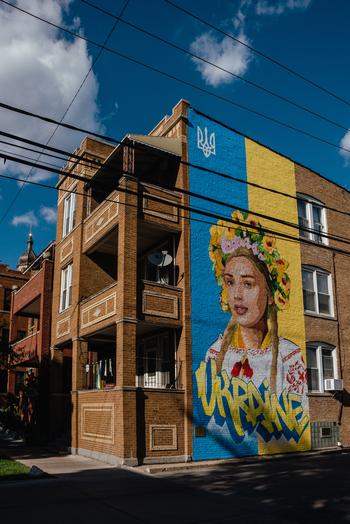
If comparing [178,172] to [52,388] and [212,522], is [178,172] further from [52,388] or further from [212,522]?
[212,522]

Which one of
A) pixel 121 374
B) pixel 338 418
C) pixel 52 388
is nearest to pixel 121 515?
pixel 121 374

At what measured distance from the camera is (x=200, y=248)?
60.8 feet

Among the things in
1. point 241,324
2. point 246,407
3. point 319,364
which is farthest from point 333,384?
point 241,324

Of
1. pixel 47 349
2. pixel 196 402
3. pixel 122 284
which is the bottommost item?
pixel 196 402

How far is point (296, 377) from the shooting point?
2048cm

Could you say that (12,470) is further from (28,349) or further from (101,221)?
(28,349)

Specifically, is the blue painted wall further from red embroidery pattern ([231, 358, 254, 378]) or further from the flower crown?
red embroidery pattern ([231, 358, 254, 378])

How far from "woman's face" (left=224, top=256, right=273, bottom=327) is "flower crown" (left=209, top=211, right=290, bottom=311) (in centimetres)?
34

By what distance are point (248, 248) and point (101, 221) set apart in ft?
18.5

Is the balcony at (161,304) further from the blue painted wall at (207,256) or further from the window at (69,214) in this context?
the window at (69,214)

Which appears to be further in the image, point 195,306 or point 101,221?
point 101,221

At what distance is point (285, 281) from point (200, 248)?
15.3ft

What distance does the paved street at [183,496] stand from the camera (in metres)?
8.68

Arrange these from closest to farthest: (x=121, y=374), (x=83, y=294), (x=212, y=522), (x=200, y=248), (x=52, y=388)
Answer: (x=212, y=522)
(x=121, y=374)
(x=200, y=248)
(x=83, y=294)
(x=52, y=388)
